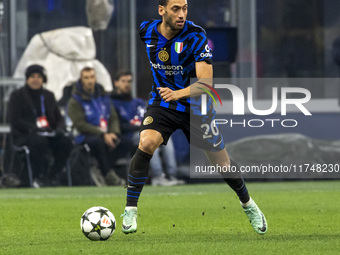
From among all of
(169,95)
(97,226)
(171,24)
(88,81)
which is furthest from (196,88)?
(88,81)

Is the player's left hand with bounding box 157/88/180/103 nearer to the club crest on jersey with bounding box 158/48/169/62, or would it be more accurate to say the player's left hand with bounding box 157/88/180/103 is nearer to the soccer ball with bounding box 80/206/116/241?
the club crest on jersey with bounding box 158/48/169/62

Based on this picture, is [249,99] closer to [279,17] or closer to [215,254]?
[279,17]

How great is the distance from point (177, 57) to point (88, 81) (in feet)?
24.4

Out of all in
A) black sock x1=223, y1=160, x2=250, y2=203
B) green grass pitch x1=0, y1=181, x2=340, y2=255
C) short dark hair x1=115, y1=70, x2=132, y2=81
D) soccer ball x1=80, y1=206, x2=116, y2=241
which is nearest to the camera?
green grass pitch x1=0, y1=181, x2=340, y2=255

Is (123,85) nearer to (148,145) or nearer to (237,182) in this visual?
(237,182)

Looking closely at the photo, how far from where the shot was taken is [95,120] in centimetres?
1427

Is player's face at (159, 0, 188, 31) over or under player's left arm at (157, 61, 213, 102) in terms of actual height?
over

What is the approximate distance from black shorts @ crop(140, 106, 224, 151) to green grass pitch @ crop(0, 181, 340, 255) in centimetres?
75

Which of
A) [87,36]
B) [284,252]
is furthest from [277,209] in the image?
[87,36]

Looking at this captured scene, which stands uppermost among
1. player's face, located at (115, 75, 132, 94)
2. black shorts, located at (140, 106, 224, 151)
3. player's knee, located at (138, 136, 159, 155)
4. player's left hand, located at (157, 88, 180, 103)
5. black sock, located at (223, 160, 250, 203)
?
player's face, located at (115, 75, 132, 94)

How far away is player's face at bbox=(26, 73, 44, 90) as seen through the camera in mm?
14203

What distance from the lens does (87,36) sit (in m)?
14.7

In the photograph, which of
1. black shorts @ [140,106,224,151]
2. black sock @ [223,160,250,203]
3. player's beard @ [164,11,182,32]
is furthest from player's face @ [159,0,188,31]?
black sock @ [223,160,250,203]

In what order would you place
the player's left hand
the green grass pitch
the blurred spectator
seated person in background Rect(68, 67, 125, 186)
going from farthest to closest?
the blurred spectator
seated person in background Rect(68, 67, 125, 186)
the player's left hand
the green grass pitch
